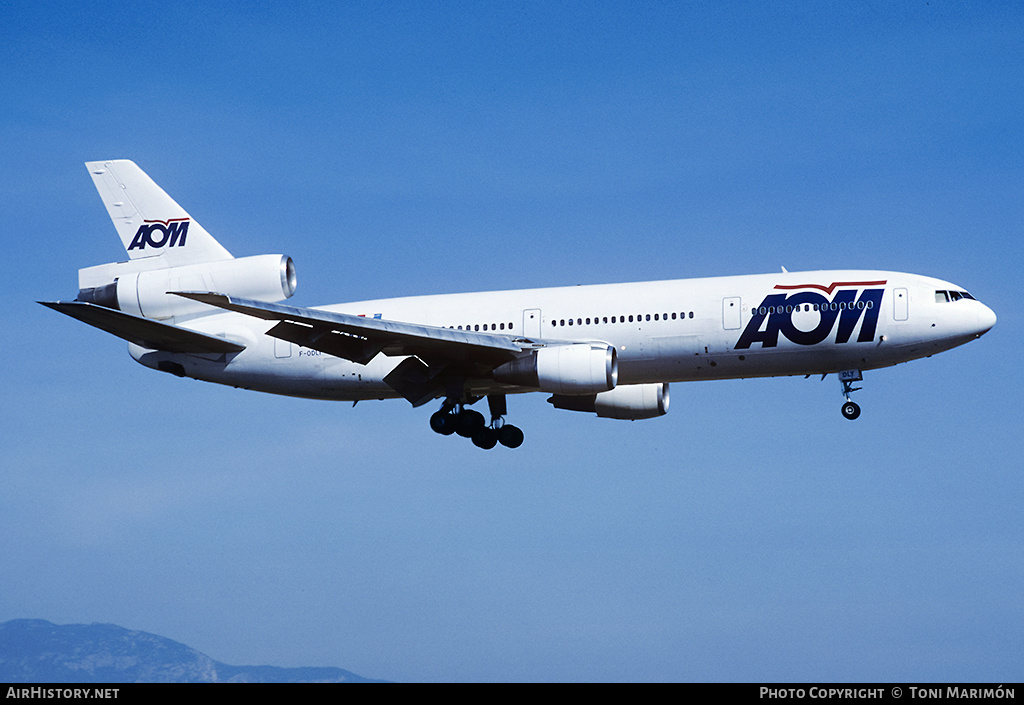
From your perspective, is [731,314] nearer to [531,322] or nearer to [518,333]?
[531,322]

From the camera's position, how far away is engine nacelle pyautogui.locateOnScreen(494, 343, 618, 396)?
33.1 metres

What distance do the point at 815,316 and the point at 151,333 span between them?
20.8 meters

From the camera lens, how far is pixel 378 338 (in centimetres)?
3422

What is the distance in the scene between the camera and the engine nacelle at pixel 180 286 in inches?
1505

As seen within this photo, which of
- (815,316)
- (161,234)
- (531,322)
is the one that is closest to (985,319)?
(815,316)

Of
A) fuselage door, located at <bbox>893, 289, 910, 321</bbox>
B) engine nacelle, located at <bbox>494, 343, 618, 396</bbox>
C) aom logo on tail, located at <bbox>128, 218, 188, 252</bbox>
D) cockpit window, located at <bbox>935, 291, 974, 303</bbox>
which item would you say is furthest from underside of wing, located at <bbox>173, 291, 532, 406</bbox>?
cockpit window, located at <bbox>935, 291, 974, 303</bbox>

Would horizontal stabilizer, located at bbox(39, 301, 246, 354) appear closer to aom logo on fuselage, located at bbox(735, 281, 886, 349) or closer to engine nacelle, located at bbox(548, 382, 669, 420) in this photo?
engine nacelle, located at bbox(548, 382, 669, 420)

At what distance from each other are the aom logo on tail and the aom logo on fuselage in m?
20.5

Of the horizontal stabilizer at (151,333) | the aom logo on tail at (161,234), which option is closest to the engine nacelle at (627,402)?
the horizontal stabilizer at (151,333)

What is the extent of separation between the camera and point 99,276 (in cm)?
3975

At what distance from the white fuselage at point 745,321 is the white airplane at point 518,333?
0.04 m

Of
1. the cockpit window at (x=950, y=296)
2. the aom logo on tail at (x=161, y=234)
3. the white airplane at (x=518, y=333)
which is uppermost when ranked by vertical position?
the aom logo on tail at (x=161, y=234)

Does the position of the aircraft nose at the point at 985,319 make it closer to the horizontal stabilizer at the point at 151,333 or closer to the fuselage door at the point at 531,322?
the fuselage door at the point at 531,322
